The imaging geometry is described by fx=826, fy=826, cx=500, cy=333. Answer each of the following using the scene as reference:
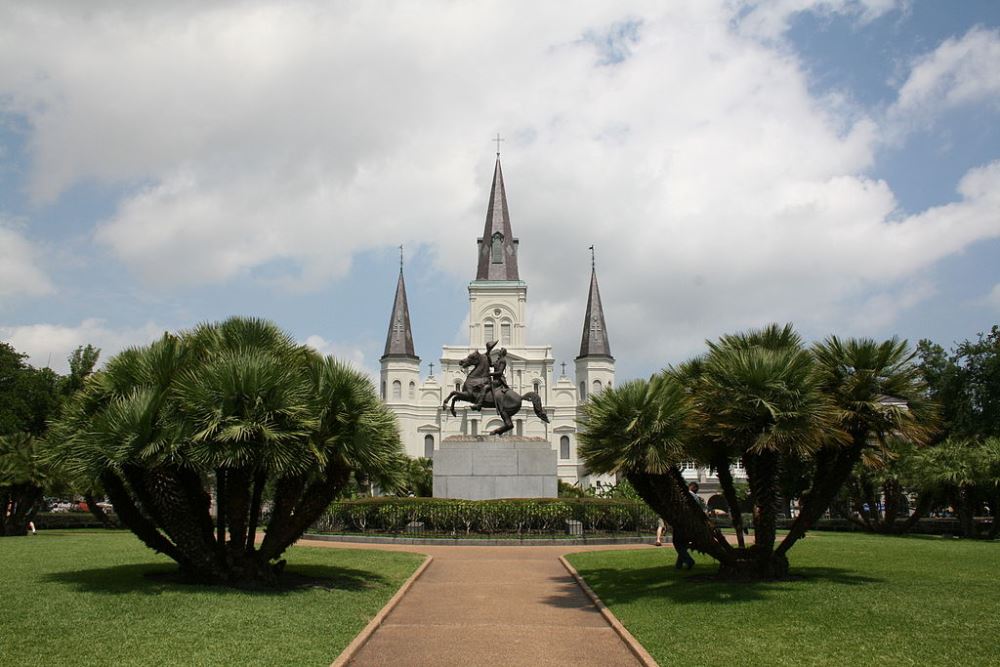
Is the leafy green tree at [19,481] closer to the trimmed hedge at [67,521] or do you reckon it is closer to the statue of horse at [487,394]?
the trimmed hedge at [67,521]

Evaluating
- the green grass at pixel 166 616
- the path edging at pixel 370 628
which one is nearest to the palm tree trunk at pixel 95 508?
the green grass at pixel 166 616

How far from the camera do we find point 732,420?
494 inches

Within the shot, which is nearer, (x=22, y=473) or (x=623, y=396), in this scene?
(x=623, y=396)

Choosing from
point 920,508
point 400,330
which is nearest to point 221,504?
point 920,508

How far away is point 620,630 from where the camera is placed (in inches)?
410

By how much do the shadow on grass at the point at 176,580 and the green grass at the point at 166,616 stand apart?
0.02 m

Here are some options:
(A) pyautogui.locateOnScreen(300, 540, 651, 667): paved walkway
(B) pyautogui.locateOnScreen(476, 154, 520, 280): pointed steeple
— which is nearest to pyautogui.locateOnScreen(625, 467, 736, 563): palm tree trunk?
(A) pyautogui.locateOnScreen(300, 540, 651, 667): paved walkway

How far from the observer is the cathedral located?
9281 cm

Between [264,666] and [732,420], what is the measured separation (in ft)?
24.8

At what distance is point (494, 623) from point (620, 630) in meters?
1.84

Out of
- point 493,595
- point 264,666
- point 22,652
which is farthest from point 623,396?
point 22,652

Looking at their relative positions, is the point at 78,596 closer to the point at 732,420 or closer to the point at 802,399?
the point at 732,420

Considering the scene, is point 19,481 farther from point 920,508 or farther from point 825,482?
point 920,508

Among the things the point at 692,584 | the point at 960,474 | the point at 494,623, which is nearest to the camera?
the point at 494,623
